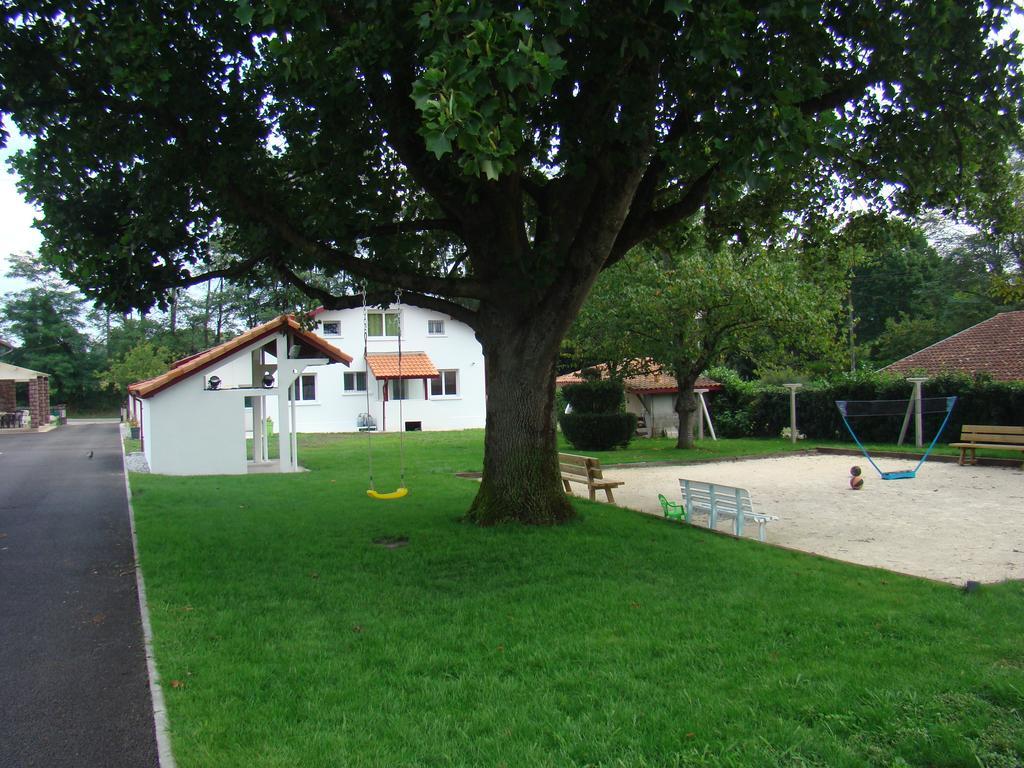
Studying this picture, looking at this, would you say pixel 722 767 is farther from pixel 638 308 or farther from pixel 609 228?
pixel 638 308

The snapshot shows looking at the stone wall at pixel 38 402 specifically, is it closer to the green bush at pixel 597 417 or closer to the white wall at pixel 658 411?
the white wall at pixel 658 411

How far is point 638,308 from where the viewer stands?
22.2 m

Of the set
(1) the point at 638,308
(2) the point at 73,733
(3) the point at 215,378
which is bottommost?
(2) the point at 73,733

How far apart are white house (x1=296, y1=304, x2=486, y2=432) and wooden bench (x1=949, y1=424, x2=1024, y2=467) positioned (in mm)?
23349

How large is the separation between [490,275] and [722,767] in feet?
23.6

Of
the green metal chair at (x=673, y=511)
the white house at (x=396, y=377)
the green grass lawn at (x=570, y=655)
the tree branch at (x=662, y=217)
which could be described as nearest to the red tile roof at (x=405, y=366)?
the white house at (x=396, y=377)

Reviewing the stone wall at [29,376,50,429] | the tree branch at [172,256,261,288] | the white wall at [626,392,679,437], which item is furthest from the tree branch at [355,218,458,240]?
the stone wall at [29,376,50,429]

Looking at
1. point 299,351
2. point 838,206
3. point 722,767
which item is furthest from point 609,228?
point 299,351

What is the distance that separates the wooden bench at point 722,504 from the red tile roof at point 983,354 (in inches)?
680

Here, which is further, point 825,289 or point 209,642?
point 825,289

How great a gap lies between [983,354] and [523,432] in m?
23.1

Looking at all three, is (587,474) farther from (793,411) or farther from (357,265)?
(793,411)

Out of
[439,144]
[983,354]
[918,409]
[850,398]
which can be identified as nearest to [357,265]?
[439,144]

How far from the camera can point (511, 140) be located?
6.10 meters
